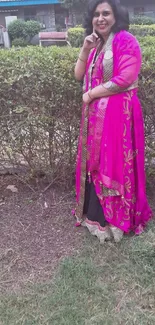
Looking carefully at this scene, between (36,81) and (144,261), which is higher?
(36,81)

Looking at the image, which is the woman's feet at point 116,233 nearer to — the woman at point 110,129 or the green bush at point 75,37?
the woman at point 110,129

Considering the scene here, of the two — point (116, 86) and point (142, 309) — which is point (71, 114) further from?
point (142, 309)

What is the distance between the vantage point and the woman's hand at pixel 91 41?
2465mm

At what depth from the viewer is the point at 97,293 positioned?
240 centimetres

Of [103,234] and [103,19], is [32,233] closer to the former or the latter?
[103,234]

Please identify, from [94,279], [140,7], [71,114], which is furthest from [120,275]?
[140,7]

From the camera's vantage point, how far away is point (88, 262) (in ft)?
8.75

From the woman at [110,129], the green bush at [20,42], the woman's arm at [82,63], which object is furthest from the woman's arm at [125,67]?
the green bush at [20,42]

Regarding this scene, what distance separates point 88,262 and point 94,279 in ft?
0.54

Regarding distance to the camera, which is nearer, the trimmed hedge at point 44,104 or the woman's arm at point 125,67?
the woman's arm at point 125,67

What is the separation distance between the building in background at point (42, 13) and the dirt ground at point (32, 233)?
24.9 meters

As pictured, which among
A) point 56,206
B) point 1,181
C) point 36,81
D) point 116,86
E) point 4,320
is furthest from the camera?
point 1,181

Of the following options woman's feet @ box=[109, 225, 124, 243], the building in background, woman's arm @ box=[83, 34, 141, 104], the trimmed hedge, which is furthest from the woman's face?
the building in background

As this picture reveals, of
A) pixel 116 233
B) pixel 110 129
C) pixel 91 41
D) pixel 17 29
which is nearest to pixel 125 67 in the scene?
pixel 91 41
